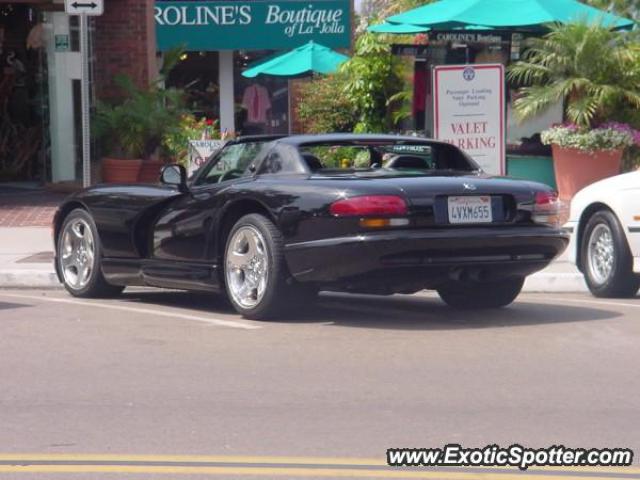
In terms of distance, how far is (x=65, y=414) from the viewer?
22.2ft

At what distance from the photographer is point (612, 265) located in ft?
36.1

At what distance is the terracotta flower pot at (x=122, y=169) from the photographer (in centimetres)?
1919

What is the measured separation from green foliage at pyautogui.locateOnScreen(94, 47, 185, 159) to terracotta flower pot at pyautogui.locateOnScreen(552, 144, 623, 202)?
19.1 ft

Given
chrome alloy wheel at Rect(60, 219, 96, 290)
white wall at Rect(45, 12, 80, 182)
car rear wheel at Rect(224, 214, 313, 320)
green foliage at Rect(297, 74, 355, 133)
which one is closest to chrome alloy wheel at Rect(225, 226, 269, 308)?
car rear wheel at Rect(224, 214, 313, 320)

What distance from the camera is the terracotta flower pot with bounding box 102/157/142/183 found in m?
19.2

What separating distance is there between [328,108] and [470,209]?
12601mm

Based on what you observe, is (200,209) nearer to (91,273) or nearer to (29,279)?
(91,273)

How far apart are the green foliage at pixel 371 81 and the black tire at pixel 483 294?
9.33 metres

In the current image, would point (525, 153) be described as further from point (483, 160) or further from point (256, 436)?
point (256, 436)

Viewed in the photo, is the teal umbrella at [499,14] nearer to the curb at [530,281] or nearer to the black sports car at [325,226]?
the curb at [530,281]

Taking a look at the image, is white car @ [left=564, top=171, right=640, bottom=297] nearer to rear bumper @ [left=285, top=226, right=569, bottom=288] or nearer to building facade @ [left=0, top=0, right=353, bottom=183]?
rear bumper @ [left=285, top=226, right=569, bottom=288]

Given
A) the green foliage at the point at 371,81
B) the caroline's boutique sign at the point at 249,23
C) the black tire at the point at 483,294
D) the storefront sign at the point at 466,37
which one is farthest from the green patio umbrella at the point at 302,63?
the black tire at the point at 483,294

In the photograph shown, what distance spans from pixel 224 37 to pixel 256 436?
71.3 feet

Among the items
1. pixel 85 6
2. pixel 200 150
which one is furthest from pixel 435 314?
pixel 200 150
